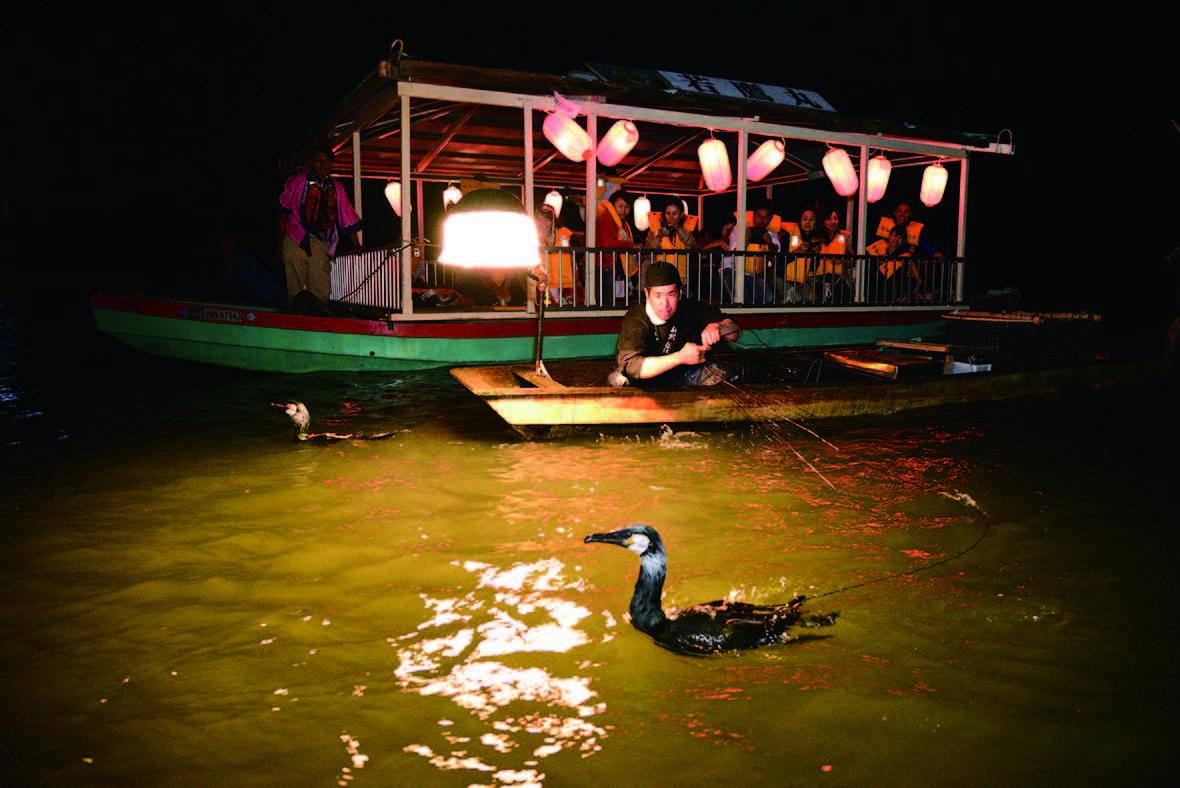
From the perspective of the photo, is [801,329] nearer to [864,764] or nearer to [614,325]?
[614,325]

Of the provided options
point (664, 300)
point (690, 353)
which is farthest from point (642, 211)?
point (690, 353)

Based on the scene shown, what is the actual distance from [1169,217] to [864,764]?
26679mm

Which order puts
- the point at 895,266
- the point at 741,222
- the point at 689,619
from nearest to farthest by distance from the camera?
the point at 689,619
the point at 741,222
the point at 895,266

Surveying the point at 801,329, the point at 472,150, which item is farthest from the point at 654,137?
the point at 801,329

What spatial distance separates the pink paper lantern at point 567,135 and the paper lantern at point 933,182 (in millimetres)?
6710

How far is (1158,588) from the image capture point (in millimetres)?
4188

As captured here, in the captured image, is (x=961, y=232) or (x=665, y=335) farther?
(x=961, y=232)

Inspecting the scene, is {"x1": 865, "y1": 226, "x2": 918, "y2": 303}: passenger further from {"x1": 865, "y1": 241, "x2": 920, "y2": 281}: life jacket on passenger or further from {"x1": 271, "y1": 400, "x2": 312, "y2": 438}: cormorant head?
{"x1": 271, "y1": 400, "x2": 312, "y2": 438}: cormorant head

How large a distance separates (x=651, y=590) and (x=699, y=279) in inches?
348

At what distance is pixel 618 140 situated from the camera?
11.6 m

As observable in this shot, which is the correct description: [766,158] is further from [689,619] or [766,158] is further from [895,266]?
[689,619]

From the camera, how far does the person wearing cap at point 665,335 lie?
698cm

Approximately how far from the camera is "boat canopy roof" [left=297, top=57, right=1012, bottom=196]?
10664mm

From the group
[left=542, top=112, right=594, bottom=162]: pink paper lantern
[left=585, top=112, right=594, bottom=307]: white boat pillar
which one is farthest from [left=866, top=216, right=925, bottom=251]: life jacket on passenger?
[left=542, top=112, right=594, bottom=162]: pink paper lantern
